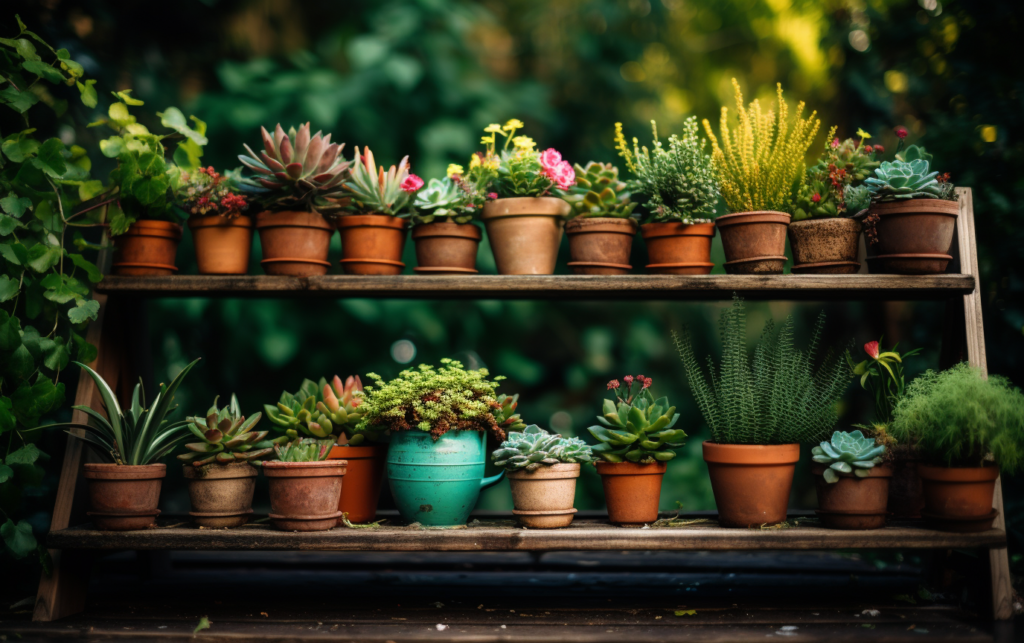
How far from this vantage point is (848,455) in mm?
1827

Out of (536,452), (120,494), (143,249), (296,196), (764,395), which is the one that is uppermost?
(296,196)

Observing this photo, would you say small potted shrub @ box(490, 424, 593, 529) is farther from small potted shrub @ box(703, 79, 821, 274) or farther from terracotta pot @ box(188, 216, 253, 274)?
terracotta pot @ box(188, 216, 253, 274)

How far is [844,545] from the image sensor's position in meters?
1.79

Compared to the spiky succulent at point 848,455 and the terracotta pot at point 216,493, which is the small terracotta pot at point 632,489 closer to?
the spiky succulent at point 848,455

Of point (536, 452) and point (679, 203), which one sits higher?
point (679, 203)

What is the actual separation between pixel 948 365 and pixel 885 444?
38cm

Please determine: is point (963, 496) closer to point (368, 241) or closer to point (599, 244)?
point (599, 244)

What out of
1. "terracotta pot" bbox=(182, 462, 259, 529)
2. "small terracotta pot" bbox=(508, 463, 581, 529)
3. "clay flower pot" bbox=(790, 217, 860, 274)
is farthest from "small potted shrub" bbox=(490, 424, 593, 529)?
"clay flower pot" bbox=(790, 217, 860, 274)

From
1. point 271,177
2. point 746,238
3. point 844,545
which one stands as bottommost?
point 844,545

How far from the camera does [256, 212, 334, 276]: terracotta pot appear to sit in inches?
79.3

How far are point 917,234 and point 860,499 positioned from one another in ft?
2.60

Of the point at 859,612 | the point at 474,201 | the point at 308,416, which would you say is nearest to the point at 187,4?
the point at 474,201

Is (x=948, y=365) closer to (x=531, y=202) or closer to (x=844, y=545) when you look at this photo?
(x=844, y=545)

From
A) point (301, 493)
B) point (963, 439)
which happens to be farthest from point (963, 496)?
point (301, 493)
